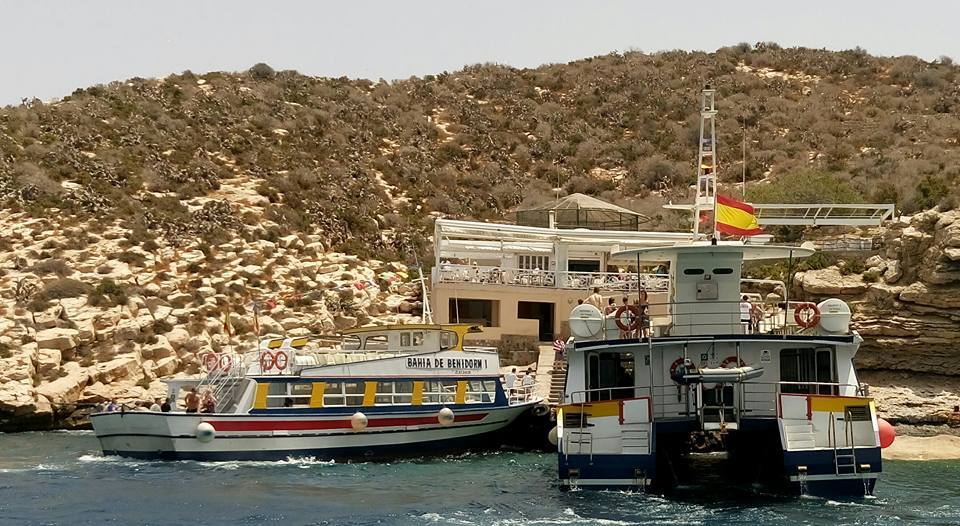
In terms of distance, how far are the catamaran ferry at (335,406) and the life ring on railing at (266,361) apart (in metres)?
0.03

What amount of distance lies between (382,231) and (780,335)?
35.5m

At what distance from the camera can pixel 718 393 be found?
2339 centimetres

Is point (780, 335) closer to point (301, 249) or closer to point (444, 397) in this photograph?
point (444, 397)

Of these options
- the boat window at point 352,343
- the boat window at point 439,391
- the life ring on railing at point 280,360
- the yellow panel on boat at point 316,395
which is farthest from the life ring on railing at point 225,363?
the boat window at point 439,391

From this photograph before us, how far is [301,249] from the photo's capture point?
51.6m

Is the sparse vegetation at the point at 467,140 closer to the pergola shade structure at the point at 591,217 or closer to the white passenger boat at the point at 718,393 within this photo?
the pergola shade structure at the point at 591,217

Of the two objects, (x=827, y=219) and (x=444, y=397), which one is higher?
(x=827, y=219)

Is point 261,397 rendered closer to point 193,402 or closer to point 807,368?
point 193,402

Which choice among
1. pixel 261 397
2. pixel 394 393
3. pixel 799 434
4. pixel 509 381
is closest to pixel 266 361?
pixel 261 397

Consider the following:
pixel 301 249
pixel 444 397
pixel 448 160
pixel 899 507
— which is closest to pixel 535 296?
pixel 444 397

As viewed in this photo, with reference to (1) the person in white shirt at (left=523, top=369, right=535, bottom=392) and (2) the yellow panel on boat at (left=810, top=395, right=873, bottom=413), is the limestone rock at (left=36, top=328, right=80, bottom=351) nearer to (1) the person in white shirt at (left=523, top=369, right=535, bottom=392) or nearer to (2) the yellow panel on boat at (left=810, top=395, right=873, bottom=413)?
(1) the person in white shirt at (left=523, top=369, right=535, bottom=392)

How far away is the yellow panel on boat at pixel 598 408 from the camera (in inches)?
901

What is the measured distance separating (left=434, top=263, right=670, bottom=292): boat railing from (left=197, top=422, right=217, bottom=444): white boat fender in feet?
42.2

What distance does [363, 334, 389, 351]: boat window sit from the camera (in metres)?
32.9
